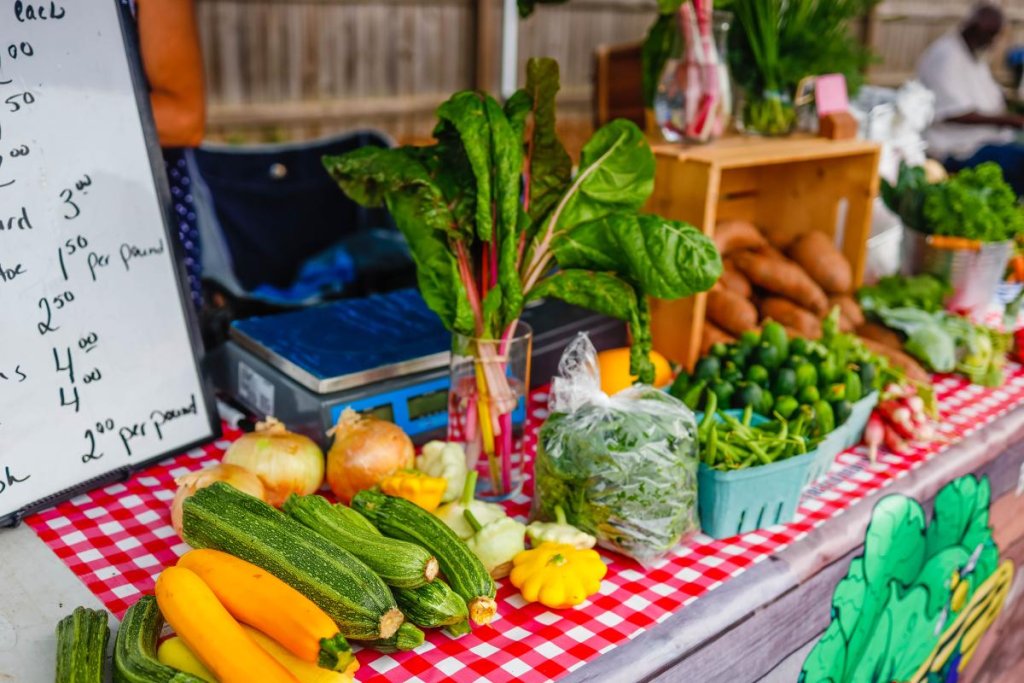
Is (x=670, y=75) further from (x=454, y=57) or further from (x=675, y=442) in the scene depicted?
(x=454, y=57)

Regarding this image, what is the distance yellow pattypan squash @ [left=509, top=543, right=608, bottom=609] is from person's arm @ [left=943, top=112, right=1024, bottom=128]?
20.5ft

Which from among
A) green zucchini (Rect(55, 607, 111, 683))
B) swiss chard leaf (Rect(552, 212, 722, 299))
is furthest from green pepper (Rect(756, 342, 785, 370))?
green zucchini (Rect(55, 607, 111, 683))

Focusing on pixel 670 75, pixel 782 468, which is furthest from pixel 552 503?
pixel 670 75

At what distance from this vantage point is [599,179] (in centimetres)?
163

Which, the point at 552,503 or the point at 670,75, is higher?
the point at 670,75

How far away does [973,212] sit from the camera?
8.10ft

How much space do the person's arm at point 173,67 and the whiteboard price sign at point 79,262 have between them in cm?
68

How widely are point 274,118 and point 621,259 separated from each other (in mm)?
5160

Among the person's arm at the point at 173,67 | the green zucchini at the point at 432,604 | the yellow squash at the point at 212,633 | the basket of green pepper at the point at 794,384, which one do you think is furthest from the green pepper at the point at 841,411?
the person's arm at the point at 173,67

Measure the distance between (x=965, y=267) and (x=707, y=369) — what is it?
1191mm

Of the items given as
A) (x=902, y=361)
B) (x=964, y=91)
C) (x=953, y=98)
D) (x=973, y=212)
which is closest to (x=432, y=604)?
(x=902, y=361)

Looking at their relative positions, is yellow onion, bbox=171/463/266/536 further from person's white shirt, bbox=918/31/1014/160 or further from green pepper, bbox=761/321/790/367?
person's white shirt, bbox=918/31/1014/160

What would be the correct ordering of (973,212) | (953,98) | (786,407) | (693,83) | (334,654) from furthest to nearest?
(953,98) < (973,212) < (693,83) < (786,407) < (334,654)

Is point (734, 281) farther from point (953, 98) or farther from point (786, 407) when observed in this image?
point (953, 98)
